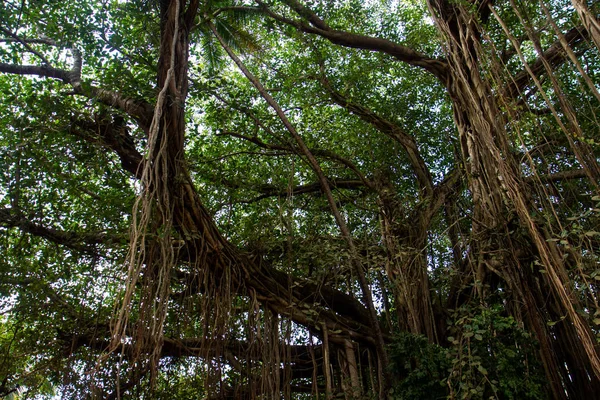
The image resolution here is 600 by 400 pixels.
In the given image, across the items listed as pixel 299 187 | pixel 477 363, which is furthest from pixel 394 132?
pixel 477 363

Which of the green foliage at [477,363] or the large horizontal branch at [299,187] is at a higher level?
the large horizontal branch at [299,187]

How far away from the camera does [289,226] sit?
3492mm

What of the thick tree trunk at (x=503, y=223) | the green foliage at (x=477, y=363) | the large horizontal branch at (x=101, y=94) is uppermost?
the large horizontal branch at (x=101, y=94)

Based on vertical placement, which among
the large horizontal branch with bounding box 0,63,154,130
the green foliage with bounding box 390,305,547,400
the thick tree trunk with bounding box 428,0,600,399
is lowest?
the green foliage with bounding box 390,305,547,400

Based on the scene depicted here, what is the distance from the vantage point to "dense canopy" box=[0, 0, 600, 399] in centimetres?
285

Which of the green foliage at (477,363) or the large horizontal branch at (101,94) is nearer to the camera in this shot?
the green foliage at (477,363)

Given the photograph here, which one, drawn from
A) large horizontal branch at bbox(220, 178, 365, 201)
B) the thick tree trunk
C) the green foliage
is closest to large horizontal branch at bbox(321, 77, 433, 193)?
large horizontal branch at bbox(220, 178, 365, 201)

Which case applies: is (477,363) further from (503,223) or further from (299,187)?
(299,187)

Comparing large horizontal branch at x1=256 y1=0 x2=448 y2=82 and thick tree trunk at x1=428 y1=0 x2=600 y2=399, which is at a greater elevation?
large horizontal branch at x1=256 y1=0 x2=448 y2=82

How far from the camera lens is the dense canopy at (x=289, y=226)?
9.36 feet

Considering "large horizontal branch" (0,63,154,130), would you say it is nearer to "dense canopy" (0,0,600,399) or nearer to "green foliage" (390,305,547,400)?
"dense canopy" (0,0,600,399)

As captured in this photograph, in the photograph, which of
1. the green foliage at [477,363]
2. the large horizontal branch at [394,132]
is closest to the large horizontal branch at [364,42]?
the large horizontal branch at [394,132]

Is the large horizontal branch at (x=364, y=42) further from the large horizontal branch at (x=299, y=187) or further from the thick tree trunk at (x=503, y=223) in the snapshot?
the large horizontal branch at (x=299, y=187)

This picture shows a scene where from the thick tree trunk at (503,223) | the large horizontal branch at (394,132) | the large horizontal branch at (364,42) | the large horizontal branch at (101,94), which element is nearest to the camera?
the thick tree trunk at (503,223)
